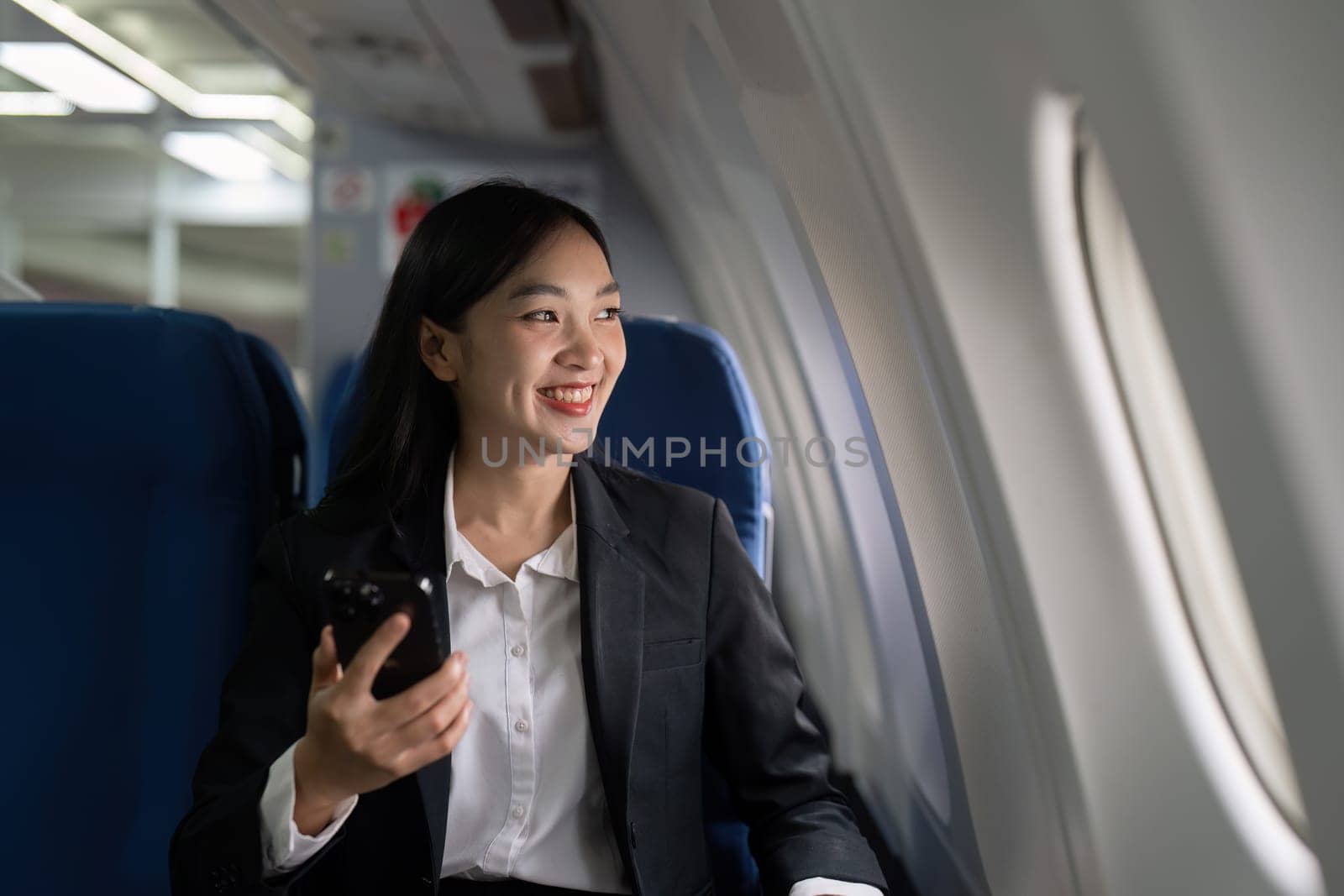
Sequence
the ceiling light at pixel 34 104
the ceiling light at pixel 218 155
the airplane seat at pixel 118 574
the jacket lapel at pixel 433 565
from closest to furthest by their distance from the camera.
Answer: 1. the jacket lapel at pixel 433 565
2. the airplane seat at pixel 118 574
3. the ceiling light at pixel 34 104
4. the ceiling light at pixel 218 155

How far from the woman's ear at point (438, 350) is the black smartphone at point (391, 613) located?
586 millimetres

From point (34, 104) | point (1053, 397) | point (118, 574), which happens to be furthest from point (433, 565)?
point (34, 104)

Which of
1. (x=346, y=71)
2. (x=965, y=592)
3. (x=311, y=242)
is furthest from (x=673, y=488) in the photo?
(x=311, y=242)

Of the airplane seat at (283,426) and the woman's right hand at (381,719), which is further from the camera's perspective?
the airplane seat at (283,426)

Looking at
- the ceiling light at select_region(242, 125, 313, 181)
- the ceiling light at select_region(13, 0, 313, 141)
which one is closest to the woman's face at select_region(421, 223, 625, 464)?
the ceiling light at select_region(13, 0, 313, 141)

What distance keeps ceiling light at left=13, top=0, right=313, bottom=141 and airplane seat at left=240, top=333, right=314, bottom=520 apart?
14.7 ft

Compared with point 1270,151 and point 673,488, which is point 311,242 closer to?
point 673,488

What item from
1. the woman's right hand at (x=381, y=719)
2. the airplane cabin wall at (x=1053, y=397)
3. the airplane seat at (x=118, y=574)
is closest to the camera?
the airplane cabin wall at (x=1053, y=397)

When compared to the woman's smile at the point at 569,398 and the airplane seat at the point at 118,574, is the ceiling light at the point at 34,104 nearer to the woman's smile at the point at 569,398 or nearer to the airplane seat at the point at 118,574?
the airplane seat at the point at 118,574

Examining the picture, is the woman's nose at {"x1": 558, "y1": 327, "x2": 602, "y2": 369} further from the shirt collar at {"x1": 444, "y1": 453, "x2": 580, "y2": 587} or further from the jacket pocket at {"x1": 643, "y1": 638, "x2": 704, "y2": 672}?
the jacket pocket at {"x1": 643, "y1": 638, "x2": 704, "y2": 672}

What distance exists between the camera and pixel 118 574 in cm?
197

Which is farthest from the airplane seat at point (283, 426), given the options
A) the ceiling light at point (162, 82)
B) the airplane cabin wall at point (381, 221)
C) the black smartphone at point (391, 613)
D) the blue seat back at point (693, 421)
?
the ceiling light at point (162, 82)

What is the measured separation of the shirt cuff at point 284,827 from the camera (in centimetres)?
140

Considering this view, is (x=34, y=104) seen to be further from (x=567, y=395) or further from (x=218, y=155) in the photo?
(x=567, y=395)
